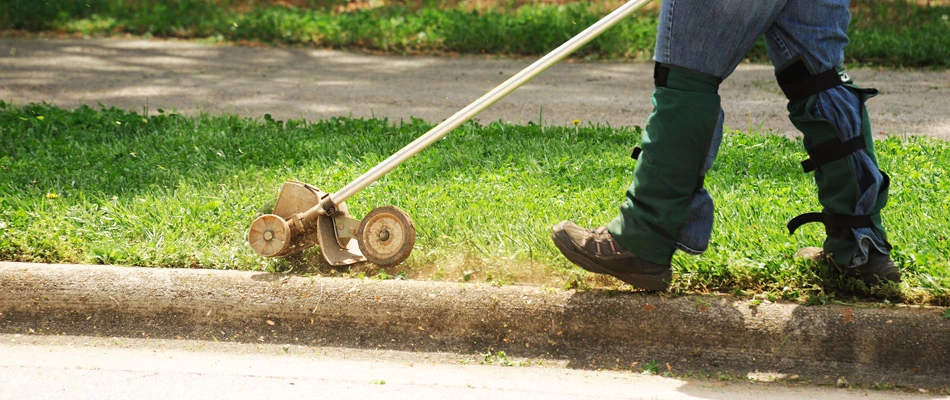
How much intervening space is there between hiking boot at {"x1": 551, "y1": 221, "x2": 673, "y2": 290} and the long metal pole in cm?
47

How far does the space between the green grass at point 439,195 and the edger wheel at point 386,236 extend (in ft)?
0.30

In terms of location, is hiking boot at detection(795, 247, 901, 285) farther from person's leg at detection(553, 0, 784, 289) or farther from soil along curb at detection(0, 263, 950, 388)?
person's leg at detection(553, 0, 784, 289)

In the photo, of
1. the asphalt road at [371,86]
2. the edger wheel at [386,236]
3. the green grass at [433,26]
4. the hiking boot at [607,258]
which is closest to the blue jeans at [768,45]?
the hiking boot at [607,258]

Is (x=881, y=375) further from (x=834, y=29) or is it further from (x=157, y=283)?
(x=157, y=283)

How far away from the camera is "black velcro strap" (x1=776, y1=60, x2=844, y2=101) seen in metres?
2.82

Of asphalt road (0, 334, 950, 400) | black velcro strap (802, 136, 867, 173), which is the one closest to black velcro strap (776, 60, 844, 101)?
black velcro strap (802, 136, 867, 173)

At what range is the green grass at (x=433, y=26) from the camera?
25.3 ft

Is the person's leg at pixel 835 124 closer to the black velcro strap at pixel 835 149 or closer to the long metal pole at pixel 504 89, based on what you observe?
the black velcro strap at pixel 835 149

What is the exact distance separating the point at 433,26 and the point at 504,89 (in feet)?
19.7

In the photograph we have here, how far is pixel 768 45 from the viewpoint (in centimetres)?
289

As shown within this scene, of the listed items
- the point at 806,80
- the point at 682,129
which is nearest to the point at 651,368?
the point at 682,129

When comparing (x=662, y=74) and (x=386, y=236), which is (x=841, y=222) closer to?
(x=662, y=74)

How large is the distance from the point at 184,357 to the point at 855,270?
2115mm

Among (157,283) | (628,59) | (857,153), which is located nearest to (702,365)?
(857,153)
